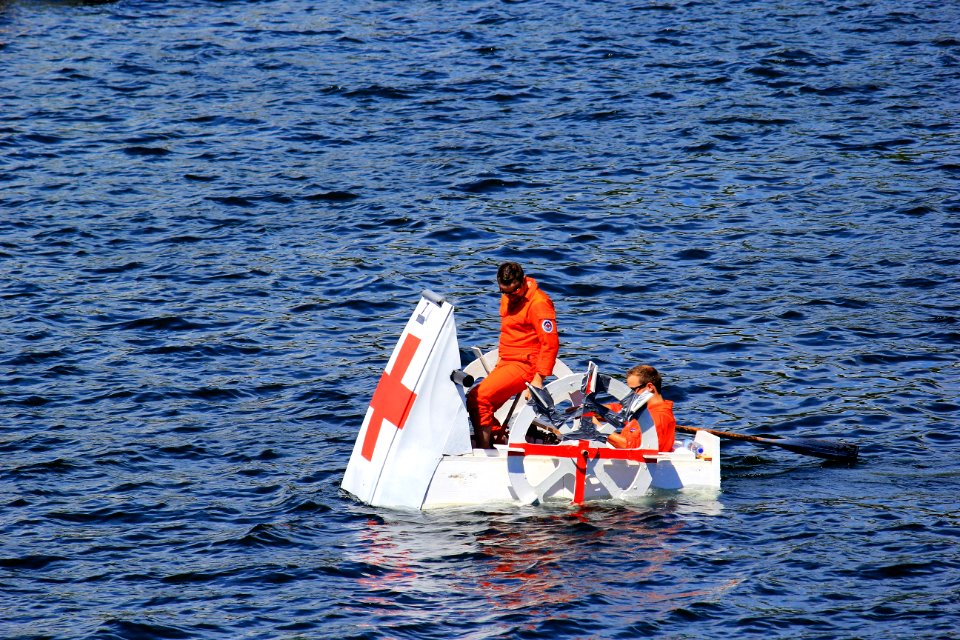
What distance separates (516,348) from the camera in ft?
37.9

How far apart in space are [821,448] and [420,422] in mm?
4041

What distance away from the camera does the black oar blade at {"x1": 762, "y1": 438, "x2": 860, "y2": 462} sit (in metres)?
12.0

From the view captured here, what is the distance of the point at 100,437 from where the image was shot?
1298 centimetres

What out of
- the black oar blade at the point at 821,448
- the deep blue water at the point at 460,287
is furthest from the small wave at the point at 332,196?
the black oar blade at the point at 821,448

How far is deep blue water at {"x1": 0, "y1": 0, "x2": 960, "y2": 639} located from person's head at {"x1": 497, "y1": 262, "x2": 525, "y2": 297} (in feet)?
6.70

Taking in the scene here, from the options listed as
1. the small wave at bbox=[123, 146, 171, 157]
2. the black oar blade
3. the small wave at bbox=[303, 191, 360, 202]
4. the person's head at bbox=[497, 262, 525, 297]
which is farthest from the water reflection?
Result: the small wave at bbox=[123, 146, 171, 157]

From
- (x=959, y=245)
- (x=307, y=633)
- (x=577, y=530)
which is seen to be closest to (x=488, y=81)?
(x=959, y=245)

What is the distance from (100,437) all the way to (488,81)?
1434 cm

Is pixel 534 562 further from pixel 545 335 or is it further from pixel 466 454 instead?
pixel 545 335

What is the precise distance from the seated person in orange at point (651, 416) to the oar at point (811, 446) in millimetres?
720

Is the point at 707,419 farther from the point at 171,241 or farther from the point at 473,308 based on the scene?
the point at 171,241

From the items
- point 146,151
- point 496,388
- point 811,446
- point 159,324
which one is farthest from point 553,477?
point 146,151

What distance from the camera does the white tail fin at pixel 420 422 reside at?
36.5ft

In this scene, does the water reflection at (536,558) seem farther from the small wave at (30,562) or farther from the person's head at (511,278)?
the small wave at (30,562)
